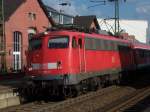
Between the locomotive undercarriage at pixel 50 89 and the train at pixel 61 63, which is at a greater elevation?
the train at pixel 61 63

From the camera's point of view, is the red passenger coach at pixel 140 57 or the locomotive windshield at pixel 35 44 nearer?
the locomotive windshield at pixel 35 44

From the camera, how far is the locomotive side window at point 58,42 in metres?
23.1

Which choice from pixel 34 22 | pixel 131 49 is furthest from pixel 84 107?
pixel 34 22

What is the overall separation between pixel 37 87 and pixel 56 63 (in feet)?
4.87

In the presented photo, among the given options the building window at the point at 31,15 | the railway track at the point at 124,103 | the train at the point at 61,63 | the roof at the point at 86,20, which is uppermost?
the roof at the point at 86,20

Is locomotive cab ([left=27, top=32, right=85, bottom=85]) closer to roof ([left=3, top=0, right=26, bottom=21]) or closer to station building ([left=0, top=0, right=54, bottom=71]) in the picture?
station building ([left=0, top=0, right=54, bottom=71])

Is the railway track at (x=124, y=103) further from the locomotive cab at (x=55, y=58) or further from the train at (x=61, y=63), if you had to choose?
the locomotive cab at (x=55, y=58)

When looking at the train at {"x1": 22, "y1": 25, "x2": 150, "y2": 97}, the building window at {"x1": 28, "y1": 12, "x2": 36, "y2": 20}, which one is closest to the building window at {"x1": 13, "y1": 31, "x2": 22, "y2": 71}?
the building window at {"x1": 28, "y1": 12, "x2": 36, "y2": 20}

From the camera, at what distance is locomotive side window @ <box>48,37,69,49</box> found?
23109mm

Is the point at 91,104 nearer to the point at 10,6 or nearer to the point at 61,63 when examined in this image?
the point at 61,63

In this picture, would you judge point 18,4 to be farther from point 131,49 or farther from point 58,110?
point 58,110

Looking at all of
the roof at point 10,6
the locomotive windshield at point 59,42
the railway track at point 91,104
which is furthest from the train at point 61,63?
the roof at point 10,6

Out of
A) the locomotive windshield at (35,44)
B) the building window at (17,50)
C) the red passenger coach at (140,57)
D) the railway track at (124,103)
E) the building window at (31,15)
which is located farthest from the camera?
the building window at (31,15)

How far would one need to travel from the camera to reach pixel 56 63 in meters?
22.8
